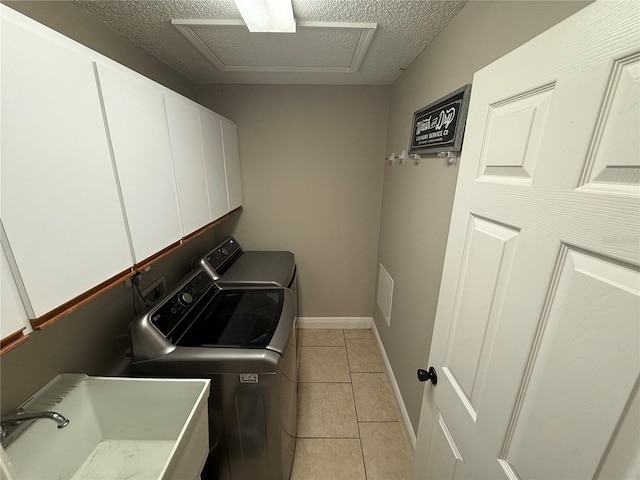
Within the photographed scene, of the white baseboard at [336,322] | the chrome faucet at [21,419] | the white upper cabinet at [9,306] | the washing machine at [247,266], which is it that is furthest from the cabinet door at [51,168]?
the white baseboard at [336,322]

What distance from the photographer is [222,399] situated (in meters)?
1.16

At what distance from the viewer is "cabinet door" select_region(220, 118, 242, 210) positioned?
6.18 ft

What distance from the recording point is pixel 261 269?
204 centimetres

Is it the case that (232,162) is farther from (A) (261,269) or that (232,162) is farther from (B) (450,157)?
(B) (450,157)

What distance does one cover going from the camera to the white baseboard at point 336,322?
2.80 metres

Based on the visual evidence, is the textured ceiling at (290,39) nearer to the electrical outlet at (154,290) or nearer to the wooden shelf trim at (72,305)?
the wooden shelf trim at (72,305)

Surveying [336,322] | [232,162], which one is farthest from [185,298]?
[336,322]

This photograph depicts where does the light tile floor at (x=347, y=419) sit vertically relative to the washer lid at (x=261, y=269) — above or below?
below

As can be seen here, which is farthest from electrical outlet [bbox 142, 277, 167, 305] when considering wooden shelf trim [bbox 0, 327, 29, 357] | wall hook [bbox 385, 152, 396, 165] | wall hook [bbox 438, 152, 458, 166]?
wall hook [bbox 385, 152, 396, 165]

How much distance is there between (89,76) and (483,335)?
1381 mm

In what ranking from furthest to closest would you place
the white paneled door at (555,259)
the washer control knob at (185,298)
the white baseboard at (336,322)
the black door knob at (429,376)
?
the white baseboard at (336,322) → the washer control knob at (185,298) → the black door knob at (429,376) → the white paneled door at (555,259)

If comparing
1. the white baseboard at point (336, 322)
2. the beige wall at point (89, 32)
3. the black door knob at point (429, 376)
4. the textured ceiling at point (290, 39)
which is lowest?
the white baseboard at point (336, 322)

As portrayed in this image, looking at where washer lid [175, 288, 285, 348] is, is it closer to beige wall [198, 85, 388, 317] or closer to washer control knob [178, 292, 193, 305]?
washer control knob [178, 292, 193, 305]

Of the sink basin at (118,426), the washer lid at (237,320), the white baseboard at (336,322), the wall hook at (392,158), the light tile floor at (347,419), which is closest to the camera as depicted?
the sink basin at (118,426)
